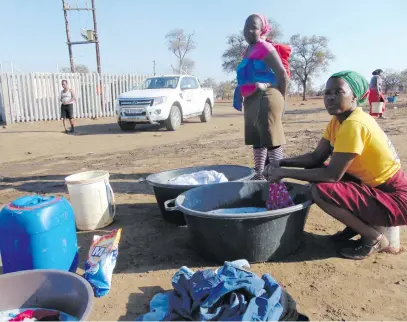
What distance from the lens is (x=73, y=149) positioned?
8.40 m

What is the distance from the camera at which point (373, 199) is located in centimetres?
252

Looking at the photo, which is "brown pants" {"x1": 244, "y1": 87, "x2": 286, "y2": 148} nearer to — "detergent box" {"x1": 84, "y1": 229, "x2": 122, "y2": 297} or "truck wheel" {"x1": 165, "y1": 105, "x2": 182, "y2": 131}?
"detergent box" {"x1": 84, "y1": 229, "x2": 122, "y2": 297}

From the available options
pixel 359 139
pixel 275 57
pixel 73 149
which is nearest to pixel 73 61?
pixel 73 149

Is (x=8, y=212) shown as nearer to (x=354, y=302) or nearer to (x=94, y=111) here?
(x=354, y=302)

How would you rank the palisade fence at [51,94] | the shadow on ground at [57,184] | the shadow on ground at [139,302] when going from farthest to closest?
the palisade fence at [51,94] < the shadow on ground at [57,184] < the shadow on ground at [139,302]

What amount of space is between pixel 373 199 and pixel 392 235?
0.46 m

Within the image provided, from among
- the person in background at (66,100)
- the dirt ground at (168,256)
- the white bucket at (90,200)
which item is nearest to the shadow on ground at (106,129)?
the person in background at (66,100)

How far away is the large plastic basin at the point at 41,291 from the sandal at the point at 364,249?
6.25 feet

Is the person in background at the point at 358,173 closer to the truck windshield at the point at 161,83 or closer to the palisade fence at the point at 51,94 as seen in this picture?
the truck windshield at the point at 161,83

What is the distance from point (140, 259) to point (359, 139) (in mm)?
1788

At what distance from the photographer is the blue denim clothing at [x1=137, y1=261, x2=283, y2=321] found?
1876mm

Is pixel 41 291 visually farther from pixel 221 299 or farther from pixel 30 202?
pixel 221 299

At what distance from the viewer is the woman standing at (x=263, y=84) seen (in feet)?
11.3

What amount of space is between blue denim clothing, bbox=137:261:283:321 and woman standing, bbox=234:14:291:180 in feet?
5.52
